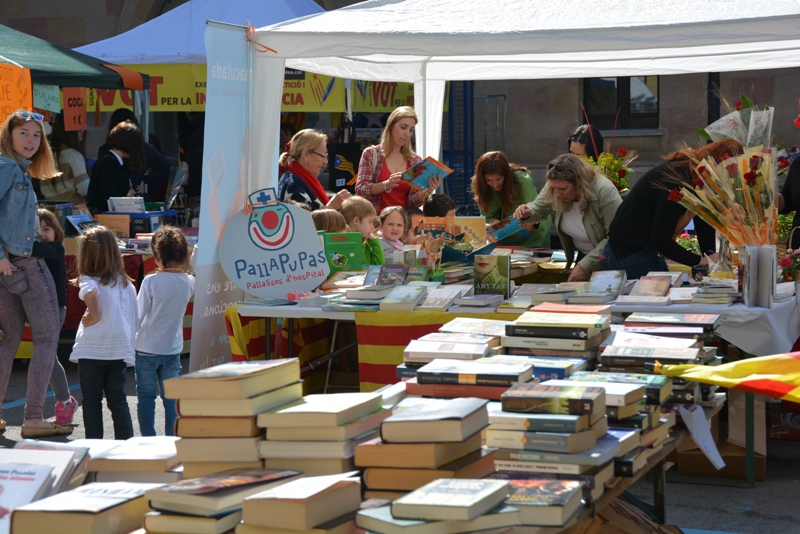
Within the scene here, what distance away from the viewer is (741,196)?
16.3 feet

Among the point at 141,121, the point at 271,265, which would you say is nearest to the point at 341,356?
the point at 271,265

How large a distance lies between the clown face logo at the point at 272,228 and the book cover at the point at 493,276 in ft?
3.74

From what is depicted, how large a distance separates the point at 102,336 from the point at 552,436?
3152 millimetres

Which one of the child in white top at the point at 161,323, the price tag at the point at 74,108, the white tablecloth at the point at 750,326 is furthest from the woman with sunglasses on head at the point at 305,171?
the price tag at the point at 74,108

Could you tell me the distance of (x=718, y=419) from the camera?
5125mm

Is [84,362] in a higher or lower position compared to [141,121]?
lower

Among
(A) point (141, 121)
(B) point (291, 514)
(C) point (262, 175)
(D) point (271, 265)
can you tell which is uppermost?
(A) point (141, 121)

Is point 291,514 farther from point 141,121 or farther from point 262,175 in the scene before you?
point 141,121

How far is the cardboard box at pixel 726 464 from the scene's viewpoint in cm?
491

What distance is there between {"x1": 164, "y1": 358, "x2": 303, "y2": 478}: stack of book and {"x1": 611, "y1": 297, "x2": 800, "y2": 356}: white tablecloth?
262 centimetres

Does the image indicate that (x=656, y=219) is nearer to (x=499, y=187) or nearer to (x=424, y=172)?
(x=424, y=172)

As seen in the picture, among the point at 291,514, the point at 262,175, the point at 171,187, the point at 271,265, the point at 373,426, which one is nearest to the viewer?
the point at 291,514

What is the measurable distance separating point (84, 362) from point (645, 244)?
3071 mm

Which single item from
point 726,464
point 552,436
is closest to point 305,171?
point 726,464
